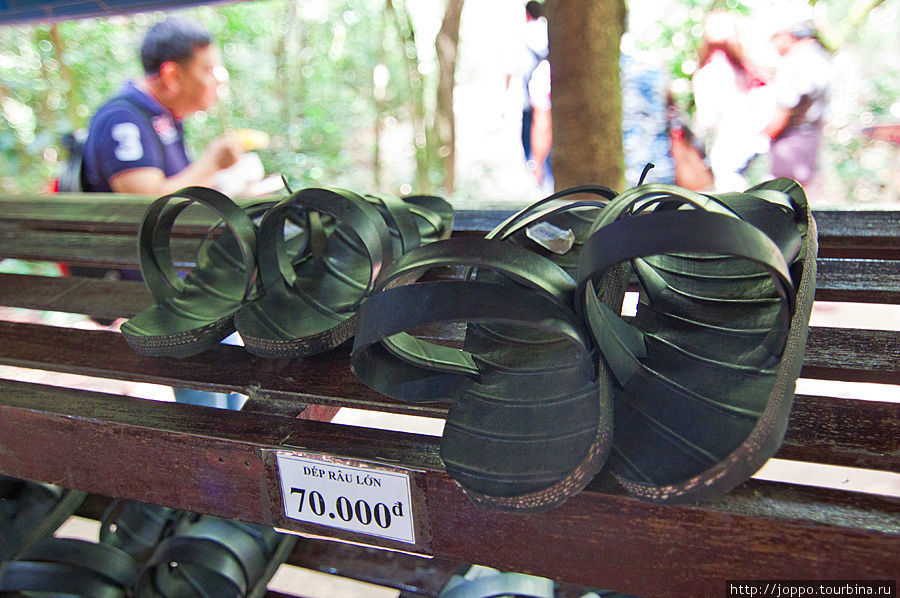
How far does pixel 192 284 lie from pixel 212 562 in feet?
1.10

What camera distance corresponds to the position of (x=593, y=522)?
1.48ft

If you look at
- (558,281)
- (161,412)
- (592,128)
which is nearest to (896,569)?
(558,281)

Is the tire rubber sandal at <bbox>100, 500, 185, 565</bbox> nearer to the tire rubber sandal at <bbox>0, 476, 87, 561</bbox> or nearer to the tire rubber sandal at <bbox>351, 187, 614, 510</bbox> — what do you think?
the tire rubber sandal at <bbox>0, 476, 87, 561</bbox>

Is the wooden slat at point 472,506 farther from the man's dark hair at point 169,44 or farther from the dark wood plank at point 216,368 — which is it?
the man's dark hair at point 169,44

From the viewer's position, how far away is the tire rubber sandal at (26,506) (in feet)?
3.20

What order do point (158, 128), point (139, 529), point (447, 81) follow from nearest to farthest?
point (139, 529), point (158, 128), point (447, 81)

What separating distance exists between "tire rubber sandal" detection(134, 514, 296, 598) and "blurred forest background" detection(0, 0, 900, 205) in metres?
3.00

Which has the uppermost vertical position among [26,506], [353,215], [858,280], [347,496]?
[353,215]

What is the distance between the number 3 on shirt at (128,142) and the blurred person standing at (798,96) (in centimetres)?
252

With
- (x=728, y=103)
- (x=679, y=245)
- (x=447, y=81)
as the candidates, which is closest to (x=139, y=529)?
(x=679, y=245)

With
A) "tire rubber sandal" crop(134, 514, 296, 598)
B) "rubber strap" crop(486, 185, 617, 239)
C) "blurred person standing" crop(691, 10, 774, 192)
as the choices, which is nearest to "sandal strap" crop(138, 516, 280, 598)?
"tire rubber sandal" crop(134, 514, 296, 598)

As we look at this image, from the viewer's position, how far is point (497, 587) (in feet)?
2.28

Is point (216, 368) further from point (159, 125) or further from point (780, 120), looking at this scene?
point (780, 120)

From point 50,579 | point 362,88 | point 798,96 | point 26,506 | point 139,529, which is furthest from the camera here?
point 362,88
